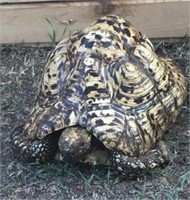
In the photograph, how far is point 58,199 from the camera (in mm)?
3236

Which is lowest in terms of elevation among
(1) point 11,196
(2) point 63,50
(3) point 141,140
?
(1) point 11,196

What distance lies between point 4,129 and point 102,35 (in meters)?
0.67

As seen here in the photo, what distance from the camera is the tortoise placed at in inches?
125

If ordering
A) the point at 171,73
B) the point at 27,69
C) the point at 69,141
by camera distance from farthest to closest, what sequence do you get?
the point at 27,69 < the point at 171,73 < the point at 69,141

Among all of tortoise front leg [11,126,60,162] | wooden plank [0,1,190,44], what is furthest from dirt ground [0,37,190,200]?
wooden plank [0,1,190,44]

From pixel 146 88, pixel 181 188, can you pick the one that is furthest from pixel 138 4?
pixel 181 188

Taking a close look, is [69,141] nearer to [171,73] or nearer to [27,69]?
[171,73]

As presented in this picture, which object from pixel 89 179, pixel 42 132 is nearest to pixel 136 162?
pixel 89 179

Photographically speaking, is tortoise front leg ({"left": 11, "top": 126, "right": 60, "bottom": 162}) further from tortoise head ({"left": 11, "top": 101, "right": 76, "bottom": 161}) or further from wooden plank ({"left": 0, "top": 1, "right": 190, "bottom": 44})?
wooden plank ({"left": 0, "top": 1, "right": 190, "bottom": 44})

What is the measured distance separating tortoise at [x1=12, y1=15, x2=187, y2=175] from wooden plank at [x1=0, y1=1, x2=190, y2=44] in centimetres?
68

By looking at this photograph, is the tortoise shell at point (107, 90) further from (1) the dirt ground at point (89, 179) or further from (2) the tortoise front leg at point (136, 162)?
(1) the dirt ground at point (89, 179)

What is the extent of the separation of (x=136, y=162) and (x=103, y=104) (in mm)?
255

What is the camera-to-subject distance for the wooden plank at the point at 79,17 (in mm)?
4059

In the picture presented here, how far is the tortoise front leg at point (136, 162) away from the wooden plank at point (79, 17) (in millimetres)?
960
